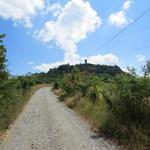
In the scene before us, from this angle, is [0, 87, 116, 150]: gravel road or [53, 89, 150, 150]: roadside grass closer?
[53, 89, 150, 150]: roadside grass

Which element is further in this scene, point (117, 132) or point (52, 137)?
point (52, 137)

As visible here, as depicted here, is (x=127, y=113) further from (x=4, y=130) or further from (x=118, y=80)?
(x=4, y=130)

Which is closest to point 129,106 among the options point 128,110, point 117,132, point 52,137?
point 128,110

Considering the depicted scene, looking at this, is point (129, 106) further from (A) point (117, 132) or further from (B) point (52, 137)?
(B) point (52, 137)

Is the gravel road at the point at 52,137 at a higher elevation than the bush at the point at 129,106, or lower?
lower

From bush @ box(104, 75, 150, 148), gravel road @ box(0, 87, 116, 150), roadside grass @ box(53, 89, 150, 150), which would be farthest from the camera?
bush @ box(104, 75, 150, 148)

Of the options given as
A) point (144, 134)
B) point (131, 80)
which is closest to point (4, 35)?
point (131, 80)

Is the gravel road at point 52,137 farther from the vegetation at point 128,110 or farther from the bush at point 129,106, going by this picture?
the bush at point 129,106

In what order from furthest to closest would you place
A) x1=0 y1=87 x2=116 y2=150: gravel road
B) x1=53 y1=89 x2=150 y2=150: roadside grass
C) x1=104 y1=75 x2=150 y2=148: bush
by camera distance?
x1=104 y1=75 x2=150 y2=148: bush < x1=0 y1=87 x2=116 y2=150: gravel road < x1=53 y1=89 x2=150 y2=150: roadside grass

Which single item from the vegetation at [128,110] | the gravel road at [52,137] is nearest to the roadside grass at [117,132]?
the vegetation at [128,110]

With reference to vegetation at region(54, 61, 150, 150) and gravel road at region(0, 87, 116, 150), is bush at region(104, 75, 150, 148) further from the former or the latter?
gravel road at region(0, 87, 116, 150)

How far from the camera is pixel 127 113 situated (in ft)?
50.2

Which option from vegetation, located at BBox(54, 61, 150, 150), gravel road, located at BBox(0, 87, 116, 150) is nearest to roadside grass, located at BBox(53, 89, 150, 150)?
vegetation, located at BBox(54, 61, 150, 150)

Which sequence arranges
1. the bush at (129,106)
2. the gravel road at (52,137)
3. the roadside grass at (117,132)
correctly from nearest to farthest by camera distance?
the roadside grass at (117,132) → the gravel road at (52,137) → the bush at (129,106)
